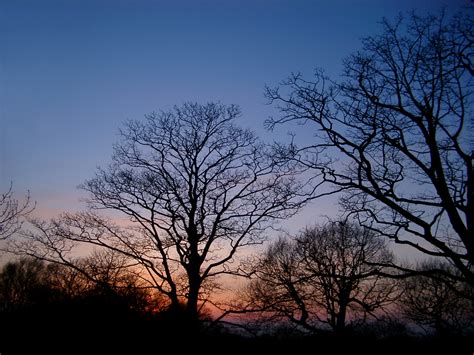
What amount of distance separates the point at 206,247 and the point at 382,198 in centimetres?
883

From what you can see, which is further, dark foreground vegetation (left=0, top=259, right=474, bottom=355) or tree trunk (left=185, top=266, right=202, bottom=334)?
tree trunk (left=185, top=266, right=202, bottom=334)

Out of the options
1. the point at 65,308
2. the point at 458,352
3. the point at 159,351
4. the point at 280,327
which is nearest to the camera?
the point at 65,308

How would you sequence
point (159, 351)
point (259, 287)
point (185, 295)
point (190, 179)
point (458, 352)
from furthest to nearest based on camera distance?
point (259, 287)
point (458, 352)
point (190, 179)
point (185, 295)
point (159, 351)

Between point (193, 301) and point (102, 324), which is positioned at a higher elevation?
point (193, 301)

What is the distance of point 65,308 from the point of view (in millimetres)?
11891

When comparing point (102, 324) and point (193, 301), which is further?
point (193, 301)

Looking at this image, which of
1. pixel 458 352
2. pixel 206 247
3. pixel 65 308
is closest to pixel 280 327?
pixel 458 352

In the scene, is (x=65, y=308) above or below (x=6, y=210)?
below

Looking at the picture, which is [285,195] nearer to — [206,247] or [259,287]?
[206,247]

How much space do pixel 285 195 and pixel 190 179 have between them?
14.9 ft

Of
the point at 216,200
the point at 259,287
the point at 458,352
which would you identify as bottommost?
the point at 458,352

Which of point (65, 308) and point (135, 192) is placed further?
point (135, 192)

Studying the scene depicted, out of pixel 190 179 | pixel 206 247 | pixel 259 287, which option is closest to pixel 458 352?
pixel 259 287

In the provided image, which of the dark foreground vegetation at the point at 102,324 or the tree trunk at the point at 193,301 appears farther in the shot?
the tree trunk at the point at 193,301
